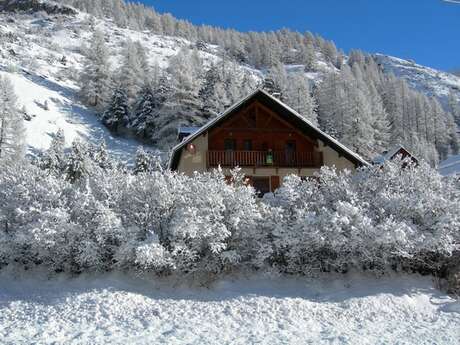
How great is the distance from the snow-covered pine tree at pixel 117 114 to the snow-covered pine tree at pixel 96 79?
528 cm

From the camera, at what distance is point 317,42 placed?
564 ft

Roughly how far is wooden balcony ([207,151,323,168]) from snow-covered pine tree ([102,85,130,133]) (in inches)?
1344

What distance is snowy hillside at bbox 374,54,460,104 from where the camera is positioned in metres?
144

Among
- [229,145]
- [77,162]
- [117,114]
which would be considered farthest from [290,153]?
[117,114]

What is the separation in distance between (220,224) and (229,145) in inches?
511

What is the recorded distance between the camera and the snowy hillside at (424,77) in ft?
472

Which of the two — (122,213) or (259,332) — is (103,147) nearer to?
(122,213)

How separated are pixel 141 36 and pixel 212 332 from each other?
129990 millimetres

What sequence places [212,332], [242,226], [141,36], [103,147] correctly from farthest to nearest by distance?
[141,36] → [103,147] → [242,226] → [212,332]

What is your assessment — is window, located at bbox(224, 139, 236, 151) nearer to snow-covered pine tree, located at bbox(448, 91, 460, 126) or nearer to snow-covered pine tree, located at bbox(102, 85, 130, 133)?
snow-covered pine tree, located at bbox(102, 85, 130, 133)

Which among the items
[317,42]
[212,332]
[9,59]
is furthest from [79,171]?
[317,42]

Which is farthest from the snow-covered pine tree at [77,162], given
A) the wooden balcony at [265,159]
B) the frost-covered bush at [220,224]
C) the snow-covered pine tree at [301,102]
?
the snow-covered pine tree at [301,102]

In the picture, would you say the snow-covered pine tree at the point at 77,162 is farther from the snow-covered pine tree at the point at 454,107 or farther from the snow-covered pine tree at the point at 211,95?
the snow-covered pine tree at the point at 454,107

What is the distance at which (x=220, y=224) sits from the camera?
12453mm
